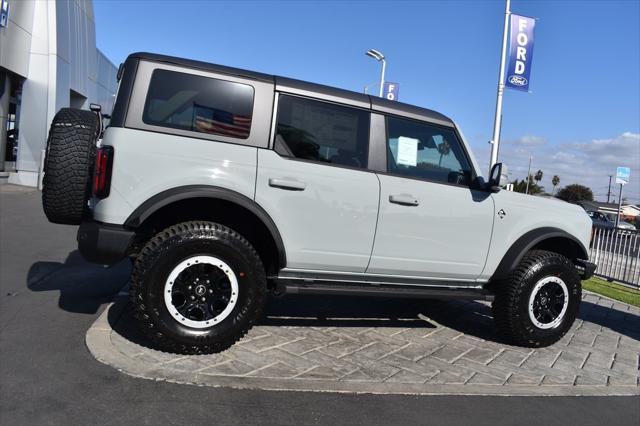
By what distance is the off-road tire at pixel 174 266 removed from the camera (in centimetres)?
371

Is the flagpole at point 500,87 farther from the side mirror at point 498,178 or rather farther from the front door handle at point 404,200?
the front door handle at point 404,200

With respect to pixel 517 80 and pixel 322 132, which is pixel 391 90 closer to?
pixel 517 80

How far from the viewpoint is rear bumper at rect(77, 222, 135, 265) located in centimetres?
364

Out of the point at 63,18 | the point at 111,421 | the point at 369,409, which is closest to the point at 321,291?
the point at 369,409

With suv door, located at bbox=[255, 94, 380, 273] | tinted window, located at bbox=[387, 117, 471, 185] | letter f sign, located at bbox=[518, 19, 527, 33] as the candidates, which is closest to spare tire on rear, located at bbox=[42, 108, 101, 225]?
suv door, located at bbox=[255, 94, 380, 273]

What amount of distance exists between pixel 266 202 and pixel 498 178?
2.14 meters

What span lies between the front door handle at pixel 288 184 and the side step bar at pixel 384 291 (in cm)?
79

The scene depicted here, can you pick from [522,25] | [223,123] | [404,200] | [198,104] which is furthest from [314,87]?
[522,25]

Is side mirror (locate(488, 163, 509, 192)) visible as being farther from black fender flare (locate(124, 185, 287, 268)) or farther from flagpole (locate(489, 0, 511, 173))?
flagpole (locate(489, 0, 511, 173))

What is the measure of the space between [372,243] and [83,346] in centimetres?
243

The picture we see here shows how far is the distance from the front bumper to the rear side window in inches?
146

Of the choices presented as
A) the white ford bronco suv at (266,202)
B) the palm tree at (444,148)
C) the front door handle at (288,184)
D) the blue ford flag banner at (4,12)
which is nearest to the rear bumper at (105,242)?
the white ford bronco suv at (266,202)

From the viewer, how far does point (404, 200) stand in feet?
14.3

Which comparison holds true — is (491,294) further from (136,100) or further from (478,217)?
(136,100)
